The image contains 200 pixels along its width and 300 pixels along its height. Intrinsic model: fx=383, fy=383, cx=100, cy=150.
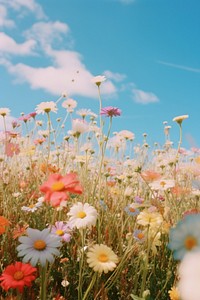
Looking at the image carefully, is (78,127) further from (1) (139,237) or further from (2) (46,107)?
(1) (139,237)

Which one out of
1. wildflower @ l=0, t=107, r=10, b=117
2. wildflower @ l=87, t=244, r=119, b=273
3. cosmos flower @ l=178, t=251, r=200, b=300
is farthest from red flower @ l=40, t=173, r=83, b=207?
wildflower @ l=0, t=107, r=10, b=117

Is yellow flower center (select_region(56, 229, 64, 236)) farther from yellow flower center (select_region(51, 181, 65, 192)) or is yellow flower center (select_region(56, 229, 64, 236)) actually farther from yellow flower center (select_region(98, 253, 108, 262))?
yellow flower center (select_region(51, 181, 65, 192))

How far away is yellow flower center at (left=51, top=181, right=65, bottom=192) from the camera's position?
96cm

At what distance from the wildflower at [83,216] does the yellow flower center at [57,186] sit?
0.36 m

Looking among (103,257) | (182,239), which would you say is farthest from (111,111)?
(182,239)

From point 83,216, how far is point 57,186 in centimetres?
A: 41

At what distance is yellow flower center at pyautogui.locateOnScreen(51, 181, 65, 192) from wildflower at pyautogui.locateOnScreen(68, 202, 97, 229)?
14.3 inches

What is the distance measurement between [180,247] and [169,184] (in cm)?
79

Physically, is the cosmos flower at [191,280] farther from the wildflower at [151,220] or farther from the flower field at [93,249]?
the wildflower at [151,220]

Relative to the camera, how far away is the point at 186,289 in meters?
0.28

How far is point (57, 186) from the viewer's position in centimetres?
97

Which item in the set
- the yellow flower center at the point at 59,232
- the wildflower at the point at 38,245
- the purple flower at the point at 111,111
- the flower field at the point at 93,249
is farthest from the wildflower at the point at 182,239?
the purple flower at the point at 111,111

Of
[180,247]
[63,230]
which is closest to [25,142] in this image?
[63,230]

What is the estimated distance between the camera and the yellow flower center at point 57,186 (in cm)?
96
